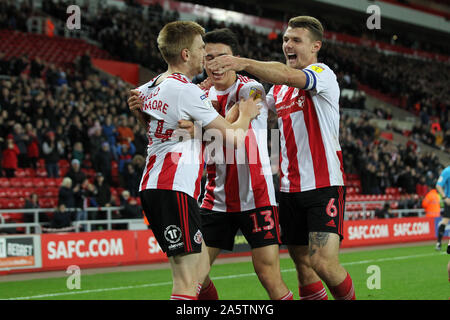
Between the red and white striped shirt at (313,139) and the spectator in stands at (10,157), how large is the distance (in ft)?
35.2

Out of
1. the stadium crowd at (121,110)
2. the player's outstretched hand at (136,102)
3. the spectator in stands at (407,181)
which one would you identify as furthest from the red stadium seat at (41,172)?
the spectator in stands at (407,181)

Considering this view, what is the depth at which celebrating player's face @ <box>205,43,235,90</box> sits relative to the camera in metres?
5.32

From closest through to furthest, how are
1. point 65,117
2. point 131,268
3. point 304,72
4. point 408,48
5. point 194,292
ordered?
point 194,292 → point 304,72 → point 131,268 → point 65,117 → point 408,48

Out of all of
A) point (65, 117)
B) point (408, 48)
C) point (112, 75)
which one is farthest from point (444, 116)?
point (65, 117)

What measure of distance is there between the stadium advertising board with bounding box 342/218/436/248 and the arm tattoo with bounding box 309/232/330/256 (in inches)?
486

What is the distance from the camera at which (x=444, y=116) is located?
35.2 meters

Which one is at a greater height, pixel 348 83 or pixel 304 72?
pixel 348 83

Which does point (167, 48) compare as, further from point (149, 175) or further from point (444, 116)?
point (444, 116)

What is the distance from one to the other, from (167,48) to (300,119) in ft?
4.67

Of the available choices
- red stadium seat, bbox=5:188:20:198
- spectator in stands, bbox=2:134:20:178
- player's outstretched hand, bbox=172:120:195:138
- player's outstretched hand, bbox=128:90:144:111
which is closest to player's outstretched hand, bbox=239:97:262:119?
player's outstretched hand, bbox=172:120:195:138

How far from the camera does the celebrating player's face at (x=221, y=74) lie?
532cm

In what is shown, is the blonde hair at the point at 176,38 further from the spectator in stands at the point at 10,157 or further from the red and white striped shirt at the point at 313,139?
the spectator in stands at the point at 10,157

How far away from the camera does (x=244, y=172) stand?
5.28 metres

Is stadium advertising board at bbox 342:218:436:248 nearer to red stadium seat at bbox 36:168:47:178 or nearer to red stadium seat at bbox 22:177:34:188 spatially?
red stadium seat at bbox 36:168:47:178
